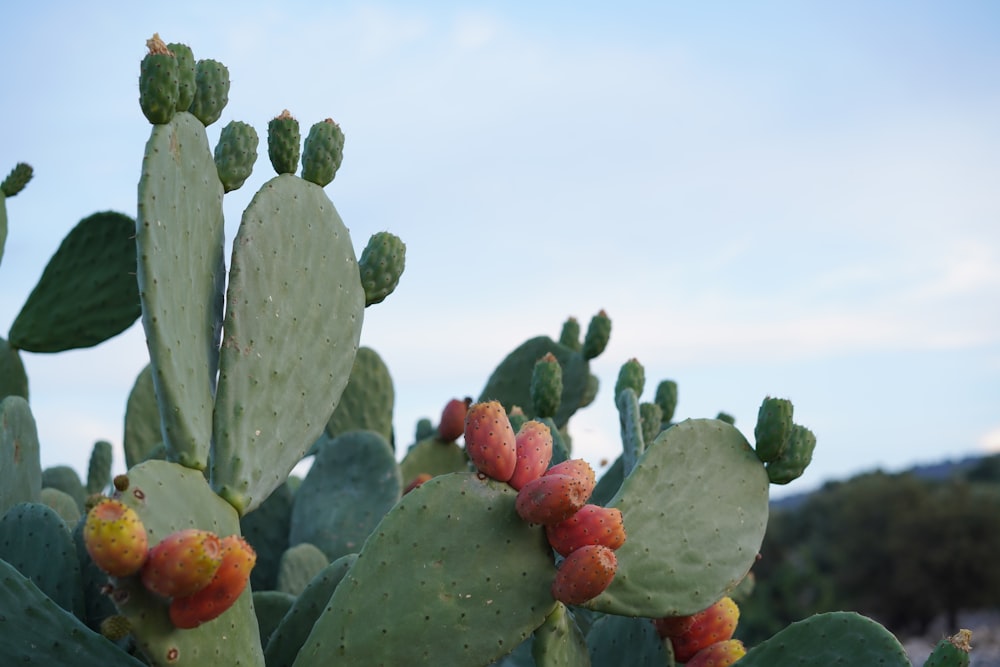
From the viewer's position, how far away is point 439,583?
1907 millimetres

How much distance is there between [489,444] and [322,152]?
709mm

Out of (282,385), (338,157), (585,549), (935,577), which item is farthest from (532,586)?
(935,577)

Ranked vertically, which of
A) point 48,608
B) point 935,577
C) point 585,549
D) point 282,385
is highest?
point 282,385

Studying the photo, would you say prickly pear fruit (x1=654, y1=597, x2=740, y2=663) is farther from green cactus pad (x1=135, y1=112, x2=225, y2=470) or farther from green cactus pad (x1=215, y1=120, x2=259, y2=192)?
green cactus pad (x1=215, y1=120, x2=259, y2=192)

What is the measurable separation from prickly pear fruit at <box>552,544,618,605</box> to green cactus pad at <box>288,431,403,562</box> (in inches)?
45.4

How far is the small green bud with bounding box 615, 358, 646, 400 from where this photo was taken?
3055mm

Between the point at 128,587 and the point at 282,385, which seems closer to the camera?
the point at 128,587

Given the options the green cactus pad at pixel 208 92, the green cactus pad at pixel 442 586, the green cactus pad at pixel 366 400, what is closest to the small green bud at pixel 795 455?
the green cactus pad at pixel 442 586

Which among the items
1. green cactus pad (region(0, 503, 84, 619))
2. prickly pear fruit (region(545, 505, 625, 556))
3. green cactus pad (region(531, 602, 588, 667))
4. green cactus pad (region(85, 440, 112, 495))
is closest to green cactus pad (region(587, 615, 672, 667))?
green cactus pad (region(531, 602, 588, 667))

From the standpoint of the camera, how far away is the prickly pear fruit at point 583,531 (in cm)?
201

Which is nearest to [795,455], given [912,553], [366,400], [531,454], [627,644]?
[627,644]

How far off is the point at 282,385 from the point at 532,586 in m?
0.60

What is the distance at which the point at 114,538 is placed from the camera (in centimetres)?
150

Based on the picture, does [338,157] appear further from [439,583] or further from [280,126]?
[439,583]
